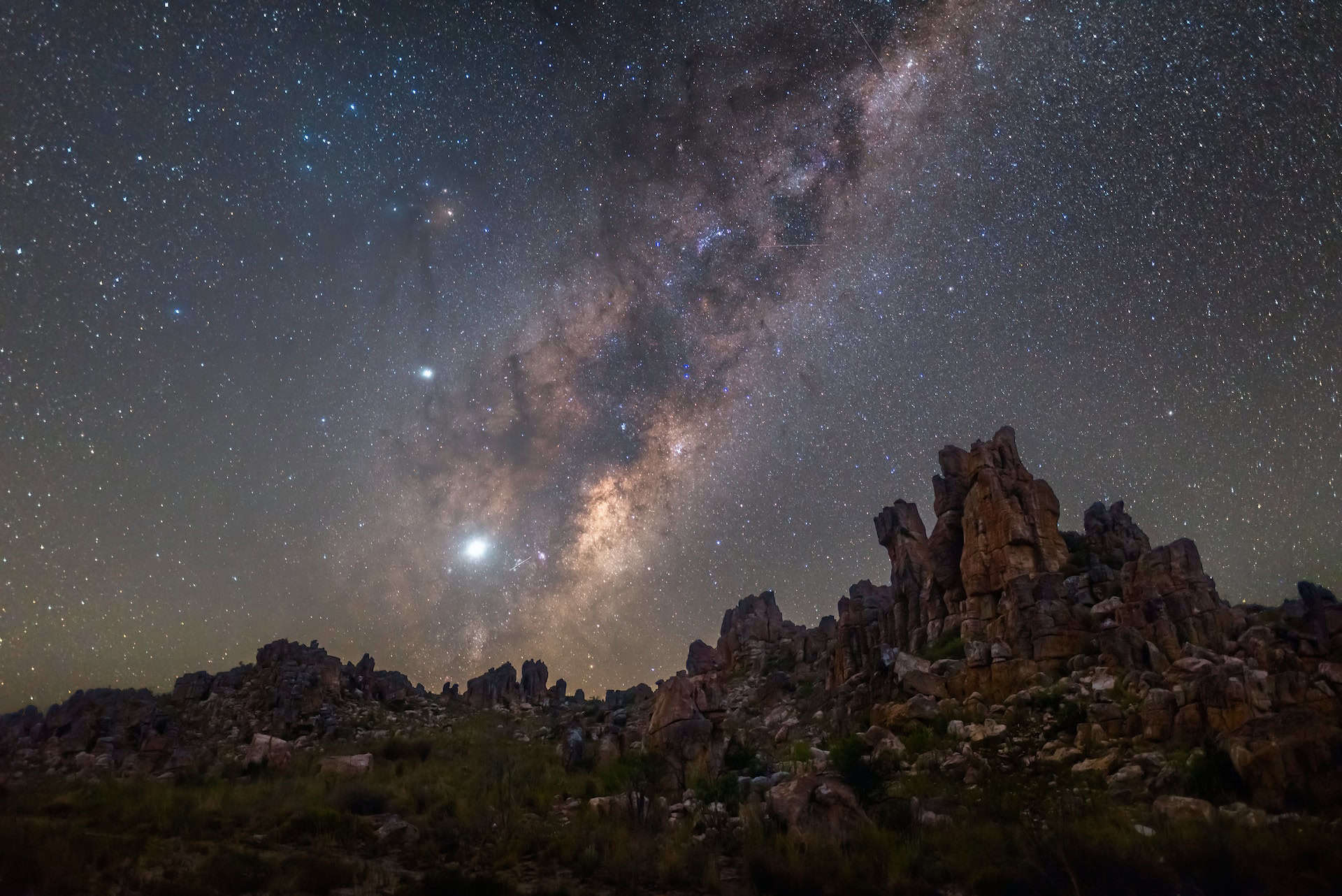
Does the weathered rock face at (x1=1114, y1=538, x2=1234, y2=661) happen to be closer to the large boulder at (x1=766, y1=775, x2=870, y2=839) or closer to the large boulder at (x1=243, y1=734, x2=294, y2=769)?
the large boulder at (x1=766, y1=775, x2=870, y2=839)

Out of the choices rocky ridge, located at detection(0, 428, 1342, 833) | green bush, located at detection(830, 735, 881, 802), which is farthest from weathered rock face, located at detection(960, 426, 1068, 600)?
green bush, located at detection(830, 735, 881, 802)

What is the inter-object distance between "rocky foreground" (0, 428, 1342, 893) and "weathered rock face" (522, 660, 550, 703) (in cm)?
2079

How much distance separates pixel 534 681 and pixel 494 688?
5.06 meters

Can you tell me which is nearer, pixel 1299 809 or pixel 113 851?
pixel 1299 809

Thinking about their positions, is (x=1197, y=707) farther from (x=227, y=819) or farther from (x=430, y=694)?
(x=430, y=694)

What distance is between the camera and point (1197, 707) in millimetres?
15352

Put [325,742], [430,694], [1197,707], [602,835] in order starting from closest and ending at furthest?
1. [602,835]
2. [1197,707]
3. [325,742]
4. [430,694]

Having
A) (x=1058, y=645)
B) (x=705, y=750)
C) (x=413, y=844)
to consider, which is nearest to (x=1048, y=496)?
(x=1058, y=645)

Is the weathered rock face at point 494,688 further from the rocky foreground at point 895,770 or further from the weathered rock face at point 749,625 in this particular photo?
the weathered rock face at point 749,625

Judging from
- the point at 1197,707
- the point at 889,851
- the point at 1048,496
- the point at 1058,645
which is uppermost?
the point at 1048,496

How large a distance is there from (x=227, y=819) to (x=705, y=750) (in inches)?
569

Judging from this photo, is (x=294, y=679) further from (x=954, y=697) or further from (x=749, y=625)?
(x=954, y=697)

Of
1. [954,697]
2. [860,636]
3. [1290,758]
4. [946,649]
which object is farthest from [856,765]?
[860,636]

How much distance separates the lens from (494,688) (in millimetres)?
59125
